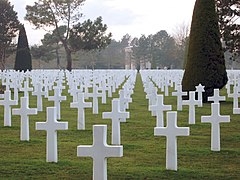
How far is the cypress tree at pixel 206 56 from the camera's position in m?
18.1

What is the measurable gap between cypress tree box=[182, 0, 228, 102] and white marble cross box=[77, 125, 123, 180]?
1284 cm

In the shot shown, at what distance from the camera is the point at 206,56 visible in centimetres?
1812

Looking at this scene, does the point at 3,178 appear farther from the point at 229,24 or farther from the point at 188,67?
the point at 229,24

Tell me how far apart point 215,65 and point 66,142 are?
10.0 m

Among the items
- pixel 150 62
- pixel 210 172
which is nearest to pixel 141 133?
pixel 210 172

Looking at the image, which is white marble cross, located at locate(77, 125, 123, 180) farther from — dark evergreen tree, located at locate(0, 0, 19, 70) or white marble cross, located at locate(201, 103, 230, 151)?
dark evergreen tree, located at locate(0, 0, 19, 70)

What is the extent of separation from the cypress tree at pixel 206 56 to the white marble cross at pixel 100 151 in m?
12.8

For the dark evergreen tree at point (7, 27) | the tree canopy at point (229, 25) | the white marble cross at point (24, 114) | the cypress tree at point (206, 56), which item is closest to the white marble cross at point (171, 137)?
the white marble cross at point (24, 114)

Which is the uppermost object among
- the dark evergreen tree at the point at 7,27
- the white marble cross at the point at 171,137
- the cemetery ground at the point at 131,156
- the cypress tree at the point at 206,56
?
the dark evergreen tree at the point at 7,27

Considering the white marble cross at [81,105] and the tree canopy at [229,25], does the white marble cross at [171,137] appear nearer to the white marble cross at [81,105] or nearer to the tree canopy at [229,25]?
the white marble cross at [81,105]

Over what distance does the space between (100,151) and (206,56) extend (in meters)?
13.1

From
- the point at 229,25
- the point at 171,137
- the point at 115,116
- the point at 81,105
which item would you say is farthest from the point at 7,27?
the point at 171,137

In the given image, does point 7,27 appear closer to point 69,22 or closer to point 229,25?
point 69,22

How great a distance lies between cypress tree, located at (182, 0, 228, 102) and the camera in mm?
18109
